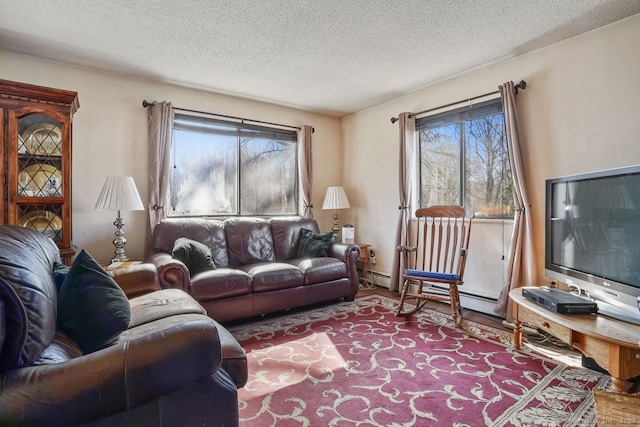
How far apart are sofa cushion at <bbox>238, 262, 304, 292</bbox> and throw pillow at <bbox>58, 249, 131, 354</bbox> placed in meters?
1.57

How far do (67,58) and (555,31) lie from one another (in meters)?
4.28

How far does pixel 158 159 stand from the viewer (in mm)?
3477

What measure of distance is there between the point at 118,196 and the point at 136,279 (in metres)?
1.00

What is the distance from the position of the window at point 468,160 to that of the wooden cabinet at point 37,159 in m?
3.64

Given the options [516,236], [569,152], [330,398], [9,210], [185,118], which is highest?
[185,118]

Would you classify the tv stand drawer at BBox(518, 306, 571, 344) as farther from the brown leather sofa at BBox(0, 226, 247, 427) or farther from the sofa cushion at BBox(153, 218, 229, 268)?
the sofa cushion at BBox(153, 218, 229, 268)

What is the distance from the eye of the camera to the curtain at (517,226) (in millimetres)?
2840

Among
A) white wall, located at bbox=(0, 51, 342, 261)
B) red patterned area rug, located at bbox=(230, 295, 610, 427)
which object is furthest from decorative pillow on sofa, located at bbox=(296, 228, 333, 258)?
white wall, located at bbox=(0, 51, 342, 261)

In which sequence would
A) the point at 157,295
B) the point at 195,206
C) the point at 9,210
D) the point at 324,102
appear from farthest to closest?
the point at 324,102 → the point at 195,206 → the point at 9,210 → the point at 157,295

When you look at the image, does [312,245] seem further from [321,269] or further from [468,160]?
[468,160]

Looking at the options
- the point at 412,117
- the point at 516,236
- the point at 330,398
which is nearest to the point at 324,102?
the point at 412,117

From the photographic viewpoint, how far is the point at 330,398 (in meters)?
1.80

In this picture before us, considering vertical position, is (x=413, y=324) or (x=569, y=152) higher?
(x=569, y=152)

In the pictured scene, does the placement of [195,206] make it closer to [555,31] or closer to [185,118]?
[185,118]
